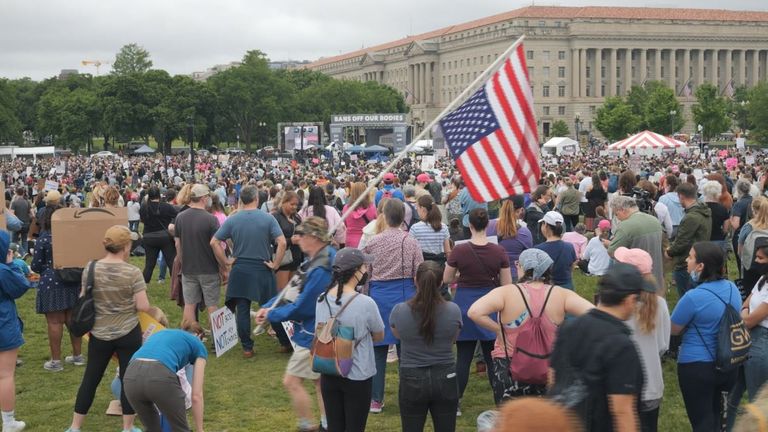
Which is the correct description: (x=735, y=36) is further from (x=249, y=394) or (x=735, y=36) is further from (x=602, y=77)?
(x=249, y=394)

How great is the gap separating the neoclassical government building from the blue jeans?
389 feet

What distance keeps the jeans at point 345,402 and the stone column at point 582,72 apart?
12879cm

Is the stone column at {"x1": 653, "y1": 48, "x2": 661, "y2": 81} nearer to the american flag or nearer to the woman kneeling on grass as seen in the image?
the american flag

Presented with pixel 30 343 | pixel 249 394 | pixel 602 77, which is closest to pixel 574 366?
pixel 249 394

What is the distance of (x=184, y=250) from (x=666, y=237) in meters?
5.78

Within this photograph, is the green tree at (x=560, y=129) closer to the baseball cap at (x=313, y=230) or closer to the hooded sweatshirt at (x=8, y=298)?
the baseball cap at (x=313, y=230)

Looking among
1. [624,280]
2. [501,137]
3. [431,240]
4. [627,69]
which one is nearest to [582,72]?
[627,69]

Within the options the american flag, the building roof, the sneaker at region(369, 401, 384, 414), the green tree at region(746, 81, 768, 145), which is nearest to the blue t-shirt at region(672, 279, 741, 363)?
the american flag

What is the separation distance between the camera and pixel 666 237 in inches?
428

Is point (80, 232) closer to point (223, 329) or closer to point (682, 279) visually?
point (223, 329)

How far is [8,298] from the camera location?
7.00 meters

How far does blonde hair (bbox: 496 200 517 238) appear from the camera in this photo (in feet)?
28.5

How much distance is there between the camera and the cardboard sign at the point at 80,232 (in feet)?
27.2

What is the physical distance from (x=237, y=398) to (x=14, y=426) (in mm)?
2015
